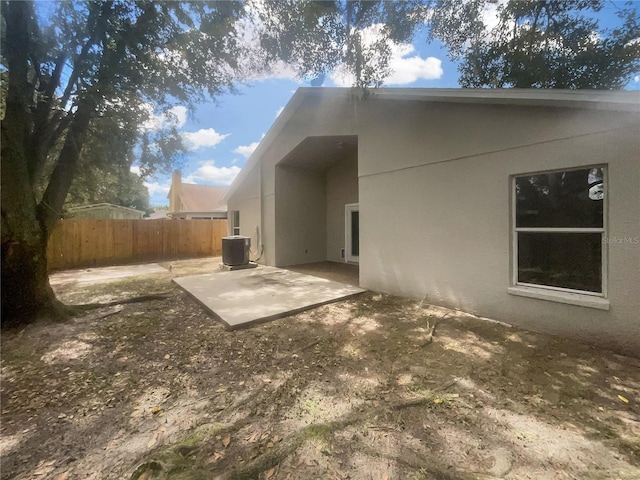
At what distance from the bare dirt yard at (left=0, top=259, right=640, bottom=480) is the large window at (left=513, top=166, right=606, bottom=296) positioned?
0.89 meters

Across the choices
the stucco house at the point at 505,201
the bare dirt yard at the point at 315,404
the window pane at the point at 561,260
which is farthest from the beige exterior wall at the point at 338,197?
the bare dirt yard at the point at 315,404

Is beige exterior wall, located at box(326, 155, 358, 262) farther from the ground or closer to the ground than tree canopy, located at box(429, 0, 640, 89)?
closer to the ground

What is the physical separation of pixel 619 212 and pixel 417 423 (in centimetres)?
361

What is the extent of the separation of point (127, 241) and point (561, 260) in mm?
14506

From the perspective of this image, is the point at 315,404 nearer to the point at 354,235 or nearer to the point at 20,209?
the point at 20,209

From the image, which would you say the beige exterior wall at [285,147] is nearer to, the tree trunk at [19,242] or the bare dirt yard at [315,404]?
the bare dirt yard at [315,404]

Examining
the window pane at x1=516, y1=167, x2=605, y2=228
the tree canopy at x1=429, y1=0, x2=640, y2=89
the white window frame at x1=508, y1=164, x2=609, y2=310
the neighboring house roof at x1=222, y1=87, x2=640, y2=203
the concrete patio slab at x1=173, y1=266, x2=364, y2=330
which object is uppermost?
the tree canopy at x1=429, y1=0, x2=640, y2=89

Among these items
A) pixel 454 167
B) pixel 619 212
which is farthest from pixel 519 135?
pixel 619 212

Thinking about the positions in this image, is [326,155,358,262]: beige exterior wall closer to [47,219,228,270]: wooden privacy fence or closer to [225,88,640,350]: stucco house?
[225,88,640,350]: stucco house

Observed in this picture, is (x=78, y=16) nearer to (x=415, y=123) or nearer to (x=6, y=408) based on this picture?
(x=6, y=408)

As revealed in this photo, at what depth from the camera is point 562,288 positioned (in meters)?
3.96

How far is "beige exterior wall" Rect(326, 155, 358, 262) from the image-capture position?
32.0ft

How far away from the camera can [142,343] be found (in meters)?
3.87

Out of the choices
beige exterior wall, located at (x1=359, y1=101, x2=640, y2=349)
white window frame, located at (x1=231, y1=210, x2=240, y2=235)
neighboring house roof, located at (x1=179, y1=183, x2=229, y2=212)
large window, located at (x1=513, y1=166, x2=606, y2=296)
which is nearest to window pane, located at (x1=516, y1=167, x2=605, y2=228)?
large window, located at (x1=513, y1=166, x2=606, y2=296)
